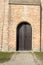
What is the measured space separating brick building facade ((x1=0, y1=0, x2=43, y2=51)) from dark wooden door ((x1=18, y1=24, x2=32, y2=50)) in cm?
57

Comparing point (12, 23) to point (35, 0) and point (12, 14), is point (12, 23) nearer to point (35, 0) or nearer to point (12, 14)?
point (12, 14)

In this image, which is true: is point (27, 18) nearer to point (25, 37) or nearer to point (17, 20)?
point (17, 20)

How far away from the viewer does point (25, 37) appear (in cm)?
2341

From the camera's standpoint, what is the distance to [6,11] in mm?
22875

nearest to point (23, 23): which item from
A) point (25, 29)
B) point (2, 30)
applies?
point (25, 29)

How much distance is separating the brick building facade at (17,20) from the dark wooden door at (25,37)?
57 cm

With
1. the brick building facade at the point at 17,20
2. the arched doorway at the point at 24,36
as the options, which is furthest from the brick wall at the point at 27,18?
the arched doorway at the point at 24,36

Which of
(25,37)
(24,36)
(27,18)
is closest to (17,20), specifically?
(27,18)

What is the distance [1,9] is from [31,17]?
275 cm

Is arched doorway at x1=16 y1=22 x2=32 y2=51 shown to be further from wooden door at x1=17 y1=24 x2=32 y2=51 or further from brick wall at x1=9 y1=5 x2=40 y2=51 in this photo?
brick wall at x1=9 y1=5 x2=40 y2=51


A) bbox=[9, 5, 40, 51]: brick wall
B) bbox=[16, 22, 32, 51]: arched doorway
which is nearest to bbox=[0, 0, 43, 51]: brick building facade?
bbox=[9, 5, 40, 51]: brick wall

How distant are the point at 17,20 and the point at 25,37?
5.77ft

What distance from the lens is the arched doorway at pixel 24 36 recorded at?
23266 millimetres

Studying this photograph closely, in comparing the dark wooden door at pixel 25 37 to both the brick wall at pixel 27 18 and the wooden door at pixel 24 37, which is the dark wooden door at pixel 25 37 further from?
the brick wall at pixel 27 18
